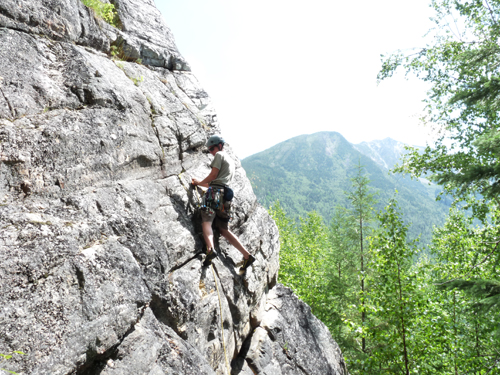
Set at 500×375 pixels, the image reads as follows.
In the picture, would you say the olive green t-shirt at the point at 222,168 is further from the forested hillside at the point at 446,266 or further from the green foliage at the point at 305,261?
the green foliage at the point at 305,261

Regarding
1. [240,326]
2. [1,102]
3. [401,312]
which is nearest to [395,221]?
[401,312]

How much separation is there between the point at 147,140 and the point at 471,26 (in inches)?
545

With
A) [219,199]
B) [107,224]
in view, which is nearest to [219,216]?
[219,199]

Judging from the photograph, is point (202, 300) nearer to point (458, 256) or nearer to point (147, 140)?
point (147, 140)

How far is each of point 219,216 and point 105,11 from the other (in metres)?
6.60

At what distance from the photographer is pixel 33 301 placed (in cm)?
314

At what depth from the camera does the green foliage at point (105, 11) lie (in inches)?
266

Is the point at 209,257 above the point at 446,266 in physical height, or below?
above

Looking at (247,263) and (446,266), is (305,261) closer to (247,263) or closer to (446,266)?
(446,266)

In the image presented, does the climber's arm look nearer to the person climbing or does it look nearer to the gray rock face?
the person climbing

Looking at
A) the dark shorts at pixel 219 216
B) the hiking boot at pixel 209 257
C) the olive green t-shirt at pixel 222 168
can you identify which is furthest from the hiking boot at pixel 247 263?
the olive green t-shirt at pixel 222 168

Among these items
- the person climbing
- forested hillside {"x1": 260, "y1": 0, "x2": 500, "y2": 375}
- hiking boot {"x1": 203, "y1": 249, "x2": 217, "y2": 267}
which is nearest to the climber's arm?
the person climbing

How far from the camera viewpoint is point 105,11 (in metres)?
7.48

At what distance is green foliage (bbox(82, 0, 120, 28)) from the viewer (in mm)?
6766
